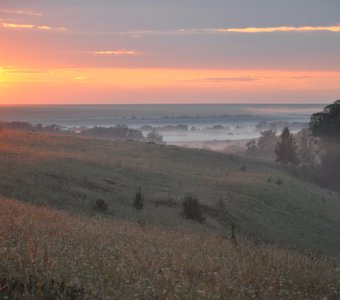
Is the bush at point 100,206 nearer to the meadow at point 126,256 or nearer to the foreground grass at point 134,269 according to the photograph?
the meadow at point 126,256

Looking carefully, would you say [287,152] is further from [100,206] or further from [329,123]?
[100,206]

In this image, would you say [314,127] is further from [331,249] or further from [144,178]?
[331,249]

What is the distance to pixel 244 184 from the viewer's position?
35469 mm

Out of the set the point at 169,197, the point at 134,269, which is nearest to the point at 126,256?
the point at 134,269

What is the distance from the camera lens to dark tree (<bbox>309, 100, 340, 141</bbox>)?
6450 cm

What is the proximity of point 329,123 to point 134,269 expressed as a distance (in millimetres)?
62794

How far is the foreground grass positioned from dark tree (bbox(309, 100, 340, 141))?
5725cm

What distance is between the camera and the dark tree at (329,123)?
212ft

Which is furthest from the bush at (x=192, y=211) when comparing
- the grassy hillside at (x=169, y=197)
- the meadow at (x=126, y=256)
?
the grassy hillside at (x=169, y=197)

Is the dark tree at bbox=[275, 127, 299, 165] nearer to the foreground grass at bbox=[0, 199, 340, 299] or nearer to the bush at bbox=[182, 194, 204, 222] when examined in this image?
the bush at bbox=[182, 194, 204, 222]

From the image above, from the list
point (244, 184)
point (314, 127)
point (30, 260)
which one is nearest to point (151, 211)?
point (30, 260)

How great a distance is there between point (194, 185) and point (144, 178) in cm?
317

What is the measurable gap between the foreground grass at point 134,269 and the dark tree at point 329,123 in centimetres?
5725

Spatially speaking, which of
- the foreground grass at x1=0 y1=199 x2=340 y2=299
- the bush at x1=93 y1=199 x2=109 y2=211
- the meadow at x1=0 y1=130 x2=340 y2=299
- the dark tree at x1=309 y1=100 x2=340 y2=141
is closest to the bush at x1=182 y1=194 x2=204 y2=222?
the meadow at x1=0 y1=130 x2=340 y2=299
